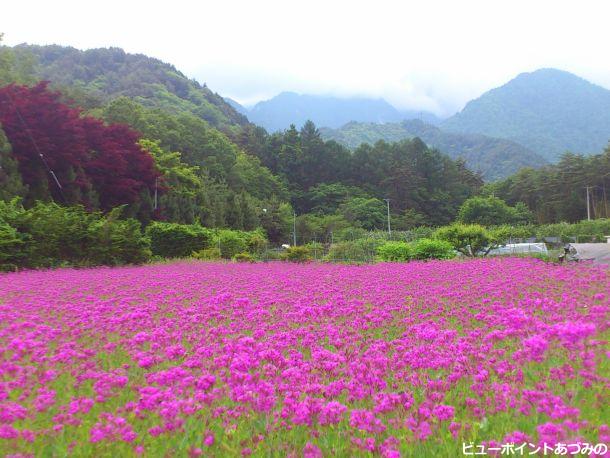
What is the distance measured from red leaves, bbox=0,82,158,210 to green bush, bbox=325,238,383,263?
1100 centimetres

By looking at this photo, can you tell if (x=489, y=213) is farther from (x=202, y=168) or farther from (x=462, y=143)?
(x=462, y=143)

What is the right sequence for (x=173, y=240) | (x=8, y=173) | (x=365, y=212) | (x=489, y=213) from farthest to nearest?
1. (x=489, y=213)
2. (x=365, y=212)
3. (x=173, y=240)
4. (x=8, y=173)

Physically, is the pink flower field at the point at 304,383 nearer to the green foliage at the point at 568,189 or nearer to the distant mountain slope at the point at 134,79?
the green foliage at the point at 568,189

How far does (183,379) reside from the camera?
3.16 meters

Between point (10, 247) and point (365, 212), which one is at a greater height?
point (365, 212)

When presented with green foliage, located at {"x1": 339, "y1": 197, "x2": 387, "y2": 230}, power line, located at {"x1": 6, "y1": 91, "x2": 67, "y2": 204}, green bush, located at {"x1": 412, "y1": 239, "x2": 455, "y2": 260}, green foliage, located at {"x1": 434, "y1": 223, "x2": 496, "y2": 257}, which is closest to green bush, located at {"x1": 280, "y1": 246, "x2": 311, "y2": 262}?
green bush, located at {"x1": 412, "y1": 239, "x2": 455, "y2": 260}

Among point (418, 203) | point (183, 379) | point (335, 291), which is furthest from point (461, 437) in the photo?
point (418, 203)

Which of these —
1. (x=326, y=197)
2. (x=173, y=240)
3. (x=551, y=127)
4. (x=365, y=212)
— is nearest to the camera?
(x=173, y=240)

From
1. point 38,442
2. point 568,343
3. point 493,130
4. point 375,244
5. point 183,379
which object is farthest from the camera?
point 493,130

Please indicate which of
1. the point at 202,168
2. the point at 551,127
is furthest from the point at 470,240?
the point at 551,127

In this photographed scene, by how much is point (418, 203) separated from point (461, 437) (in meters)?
Answer: 73.6

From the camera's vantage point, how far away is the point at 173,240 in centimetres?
2430

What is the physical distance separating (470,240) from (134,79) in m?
102

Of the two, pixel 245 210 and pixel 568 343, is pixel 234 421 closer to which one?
pixel 568 343
